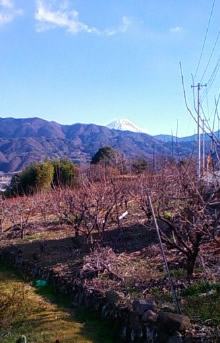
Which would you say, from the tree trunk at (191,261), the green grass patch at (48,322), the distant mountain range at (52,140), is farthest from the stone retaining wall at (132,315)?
the distant mountain range at (52,140)

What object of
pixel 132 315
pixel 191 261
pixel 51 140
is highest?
pixel 51 140

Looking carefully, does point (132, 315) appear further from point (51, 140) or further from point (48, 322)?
point (51, 140)

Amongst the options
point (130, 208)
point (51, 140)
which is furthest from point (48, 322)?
point (51, 140)

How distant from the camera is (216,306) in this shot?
5.27 meters

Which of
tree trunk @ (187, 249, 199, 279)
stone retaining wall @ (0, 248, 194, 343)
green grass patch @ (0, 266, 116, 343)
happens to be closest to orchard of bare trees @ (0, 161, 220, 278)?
tree trunk @ (187, 249, 199, 279)

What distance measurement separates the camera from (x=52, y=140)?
86.4 meters

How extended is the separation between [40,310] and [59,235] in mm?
5437

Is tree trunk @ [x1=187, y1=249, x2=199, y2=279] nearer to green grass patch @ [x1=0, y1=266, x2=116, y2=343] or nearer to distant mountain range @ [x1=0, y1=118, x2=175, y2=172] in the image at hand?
green grass patch @ [x1=0, y1=266, x2=116, y2=343]

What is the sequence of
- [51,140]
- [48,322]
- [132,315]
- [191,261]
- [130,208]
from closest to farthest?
[132,315] < [48,322] < [191,261] < [130,208] < [51,140]

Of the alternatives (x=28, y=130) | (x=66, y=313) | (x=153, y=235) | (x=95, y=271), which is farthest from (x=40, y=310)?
(x=28, y=130)

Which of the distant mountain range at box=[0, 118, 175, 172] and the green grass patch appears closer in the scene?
the green grass patch

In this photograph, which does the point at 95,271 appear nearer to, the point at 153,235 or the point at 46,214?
the point at 153,235

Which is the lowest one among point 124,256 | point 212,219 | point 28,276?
point 28,276

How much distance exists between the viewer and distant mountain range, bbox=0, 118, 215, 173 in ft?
193
